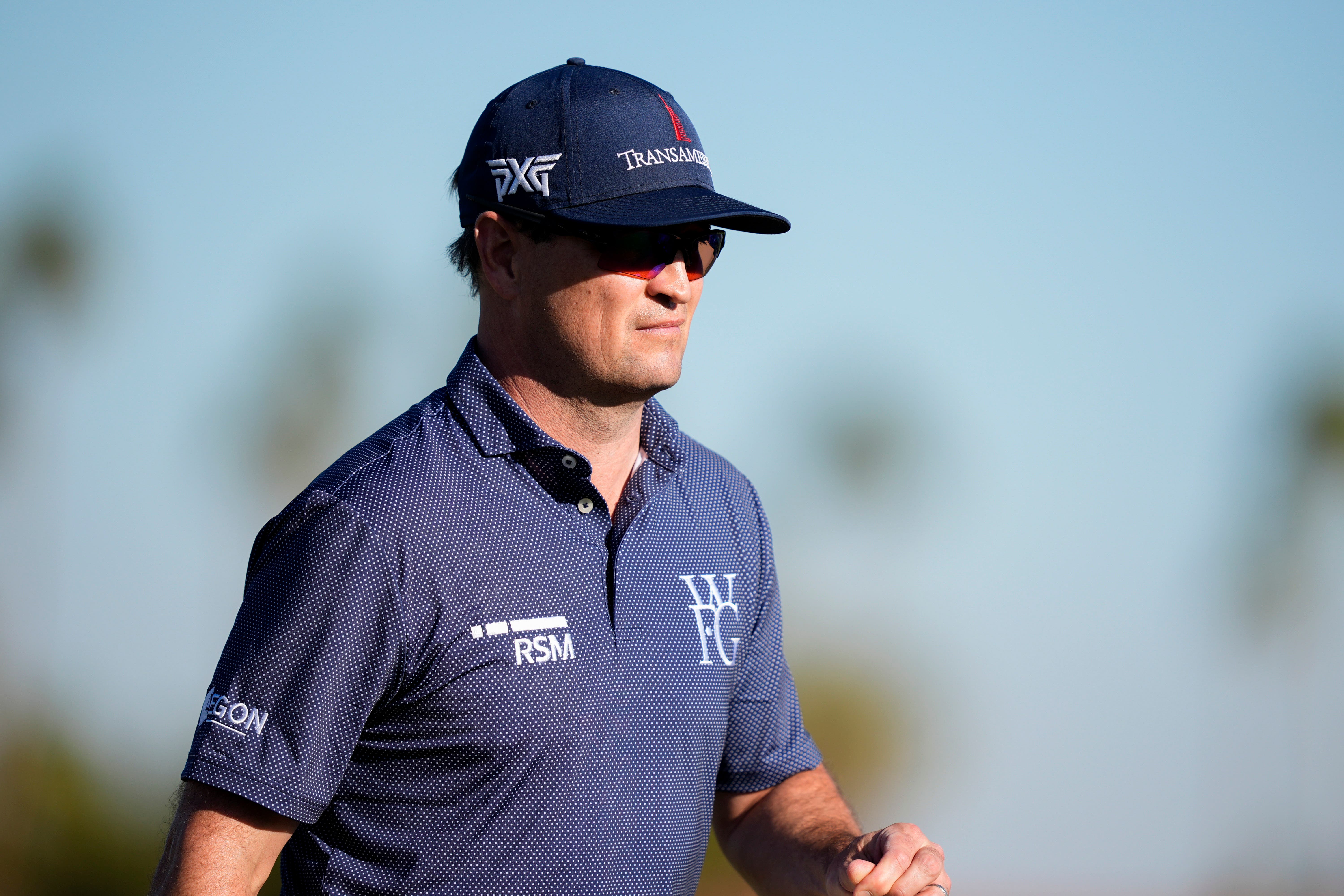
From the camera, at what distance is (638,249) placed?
A: 2.71m

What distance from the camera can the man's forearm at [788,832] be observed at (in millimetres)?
2955

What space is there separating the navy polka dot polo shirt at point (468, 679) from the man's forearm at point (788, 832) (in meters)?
0.30

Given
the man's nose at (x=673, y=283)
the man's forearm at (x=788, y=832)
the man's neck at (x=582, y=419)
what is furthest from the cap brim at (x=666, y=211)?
the man's forearm at (x=788, y=832)

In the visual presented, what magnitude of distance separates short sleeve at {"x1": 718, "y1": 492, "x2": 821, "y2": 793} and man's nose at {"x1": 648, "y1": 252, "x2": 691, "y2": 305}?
2.61ft

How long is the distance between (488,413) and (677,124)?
2.76ft

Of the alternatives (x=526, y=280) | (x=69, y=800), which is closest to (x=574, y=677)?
(x=526, y=280)

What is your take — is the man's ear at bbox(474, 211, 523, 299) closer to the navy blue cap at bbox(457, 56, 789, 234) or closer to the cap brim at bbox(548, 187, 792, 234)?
the navy blue cap at bbox(457, 56, 789, 234)

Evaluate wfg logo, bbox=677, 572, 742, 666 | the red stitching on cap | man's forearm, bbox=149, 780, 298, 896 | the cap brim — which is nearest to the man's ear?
the cap brim

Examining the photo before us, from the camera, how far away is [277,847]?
2.33m

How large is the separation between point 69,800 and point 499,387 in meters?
15.1

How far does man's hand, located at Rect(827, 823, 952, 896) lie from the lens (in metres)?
2.54

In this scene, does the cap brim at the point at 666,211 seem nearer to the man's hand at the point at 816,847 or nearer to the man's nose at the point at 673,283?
the man's nose at the point at 673,283

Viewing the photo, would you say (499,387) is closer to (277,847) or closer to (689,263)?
(689,263)

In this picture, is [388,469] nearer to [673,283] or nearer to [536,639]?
[536,639]
